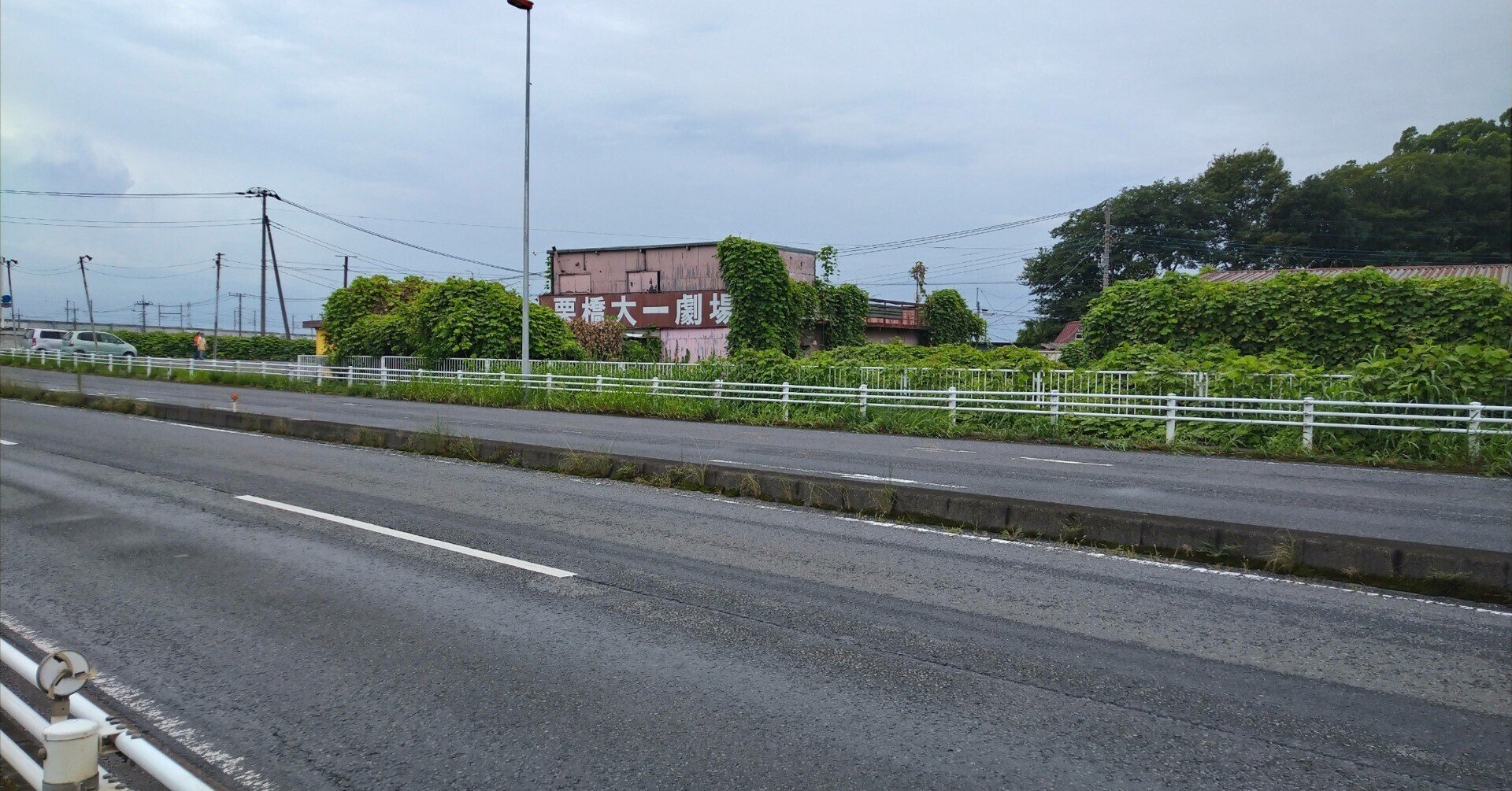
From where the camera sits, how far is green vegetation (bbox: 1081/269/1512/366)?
2105cm

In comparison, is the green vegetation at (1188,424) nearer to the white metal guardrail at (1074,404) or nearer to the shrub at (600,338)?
the white metal guardrail at (1074,404)

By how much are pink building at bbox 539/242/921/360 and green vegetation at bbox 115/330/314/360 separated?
67.5 feet

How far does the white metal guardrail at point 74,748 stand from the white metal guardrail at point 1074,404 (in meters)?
16.1

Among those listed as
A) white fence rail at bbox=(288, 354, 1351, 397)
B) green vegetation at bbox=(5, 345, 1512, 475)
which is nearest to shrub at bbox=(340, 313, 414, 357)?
white fence rail at bbox=(288, 354, 1351, 397)

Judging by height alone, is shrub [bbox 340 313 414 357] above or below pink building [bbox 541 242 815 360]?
below

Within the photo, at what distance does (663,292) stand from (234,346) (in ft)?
115

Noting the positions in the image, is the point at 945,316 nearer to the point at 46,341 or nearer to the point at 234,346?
the point at 234,346

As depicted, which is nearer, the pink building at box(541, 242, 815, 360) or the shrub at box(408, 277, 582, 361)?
the shrub at box(408, 277, 582, 361)

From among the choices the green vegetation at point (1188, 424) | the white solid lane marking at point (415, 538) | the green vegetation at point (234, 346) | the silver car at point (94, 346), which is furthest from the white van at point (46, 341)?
the white solid lane marking at point (415, 538)

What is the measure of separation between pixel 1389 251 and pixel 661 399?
2102 centimetres

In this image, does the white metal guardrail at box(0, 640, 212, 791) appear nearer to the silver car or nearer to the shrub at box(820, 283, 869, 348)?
the shrub at box(820, 283, 869, 348)

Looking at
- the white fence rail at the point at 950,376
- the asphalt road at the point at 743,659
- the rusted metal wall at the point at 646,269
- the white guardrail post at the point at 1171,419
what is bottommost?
the asphalt road at the point at 743,659

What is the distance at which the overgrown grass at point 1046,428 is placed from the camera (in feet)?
46.6

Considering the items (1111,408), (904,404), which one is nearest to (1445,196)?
(1111,408)
